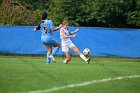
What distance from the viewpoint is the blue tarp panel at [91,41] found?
2419 cm

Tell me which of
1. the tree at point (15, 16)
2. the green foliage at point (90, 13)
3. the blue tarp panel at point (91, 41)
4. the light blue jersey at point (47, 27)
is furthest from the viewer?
Answer: the green foliage at point (90, 13)

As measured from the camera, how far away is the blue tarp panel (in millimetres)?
24188

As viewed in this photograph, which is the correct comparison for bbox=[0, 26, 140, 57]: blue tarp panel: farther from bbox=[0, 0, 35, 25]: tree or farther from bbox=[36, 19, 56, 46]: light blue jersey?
bbox=[36, 19, 56, 46]: light blue jersey

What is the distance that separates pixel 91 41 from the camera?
2441 centimetres

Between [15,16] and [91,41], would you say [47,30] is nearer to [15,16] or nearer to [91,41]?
[91,41]

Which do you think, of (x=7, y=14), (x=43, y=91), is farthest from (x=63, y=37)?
(x=7, y=14)

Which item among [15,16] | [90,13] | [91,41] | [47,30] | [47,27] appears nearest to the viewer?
[47,27]

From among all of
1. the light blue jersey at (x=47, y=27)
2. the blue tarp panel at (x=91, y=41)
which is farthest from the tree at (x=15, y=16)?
the light blue jersey at (x=47, y=27)

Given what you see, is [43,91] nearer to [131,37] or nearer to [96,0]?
[131,37]

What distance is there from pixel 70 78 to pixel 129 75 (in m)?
2.00

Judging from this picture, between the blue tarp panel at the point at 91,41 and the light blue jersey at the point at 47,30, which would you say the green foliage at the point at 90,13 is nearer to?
the blue tarp panel at the point at 91,41

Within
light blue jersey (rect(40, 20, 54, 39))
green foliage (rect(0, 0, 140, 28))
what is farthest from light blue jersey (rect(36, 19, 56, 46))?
green foliage (rect(0, 0, 140, 28))

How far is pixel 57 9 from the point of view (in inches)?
1351

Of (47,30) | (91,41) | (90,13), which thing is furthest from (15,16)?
(47,30)
